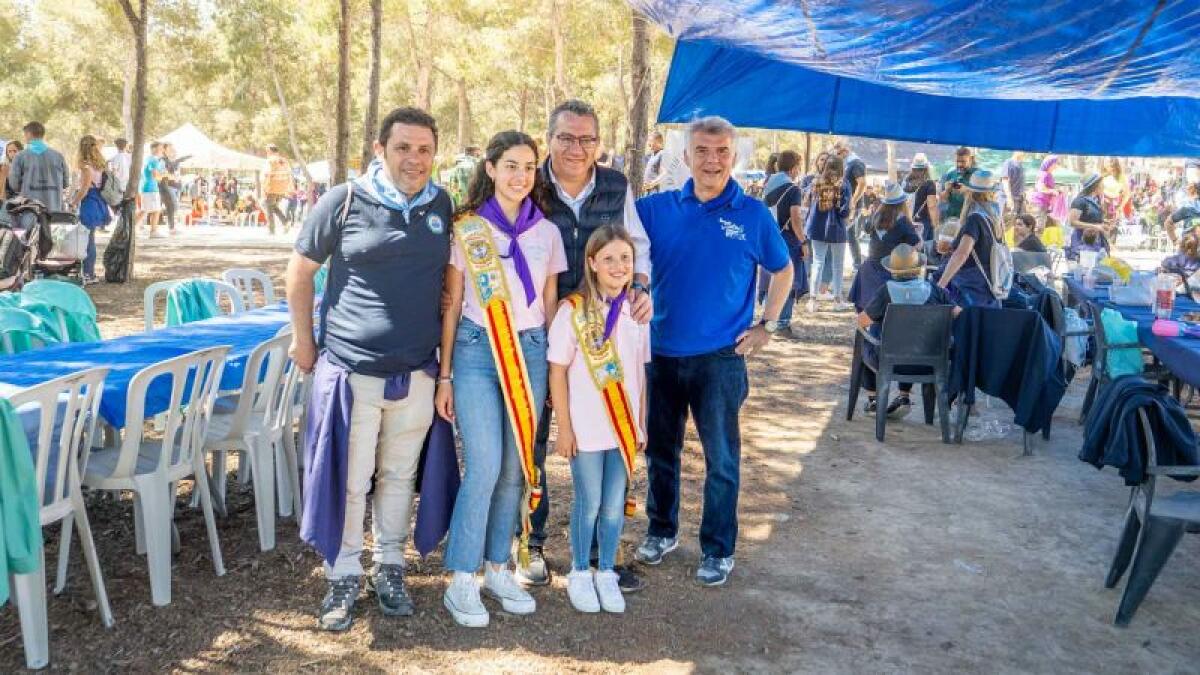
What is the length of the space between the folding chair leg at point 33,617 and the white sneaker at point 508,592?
154cm

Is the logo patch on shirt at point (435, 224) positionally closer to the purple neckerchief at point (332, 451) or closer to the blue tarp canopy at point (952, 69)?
the purple neckerchief at point (332, 451)

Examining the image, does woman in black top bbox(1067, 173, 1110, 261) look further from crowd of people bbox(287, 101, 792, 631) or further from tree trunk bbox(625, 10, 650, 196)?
crowd of people bbox(287, 101, 792, 631)

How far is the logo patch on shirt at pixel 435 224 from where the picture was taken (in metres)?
3.59

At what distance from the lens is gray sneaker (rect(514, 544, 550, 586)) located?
166 inches

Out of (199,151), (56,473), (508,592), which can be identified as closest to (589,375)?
(508,592)

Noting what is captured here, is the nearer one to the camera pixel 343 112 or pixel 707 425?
pixel 707 425

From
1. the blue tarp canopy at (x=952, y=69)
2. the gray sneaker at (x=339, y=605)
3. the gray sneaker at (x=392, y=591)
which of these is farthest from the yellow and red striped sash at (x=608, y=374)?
the blue tarp canopy at (x=952, y=69)

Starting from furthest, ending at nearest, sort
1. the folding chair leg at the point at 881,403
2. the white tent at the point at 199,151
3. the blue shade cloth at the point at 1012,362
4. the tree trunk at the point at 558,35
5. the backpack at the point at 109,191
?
the white tent at the point at 199,151
the tree trunk at the point at 558,35
the backpack at the point at 109,191
the folding chair leg at the point at 881,403
the blue shade cloth at the point at 1012,362

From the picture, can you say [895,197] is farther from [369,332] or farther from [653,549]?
[369,332]

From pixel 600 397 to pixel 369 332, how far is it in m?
0.88

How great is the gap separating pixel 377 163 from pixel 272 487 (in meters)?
1.72

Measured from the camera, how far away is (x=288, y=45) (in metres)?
37.0

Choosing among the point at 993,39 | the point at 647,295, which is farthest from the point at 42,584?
the point at 993,39

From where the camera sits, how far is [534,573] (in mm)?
4250
